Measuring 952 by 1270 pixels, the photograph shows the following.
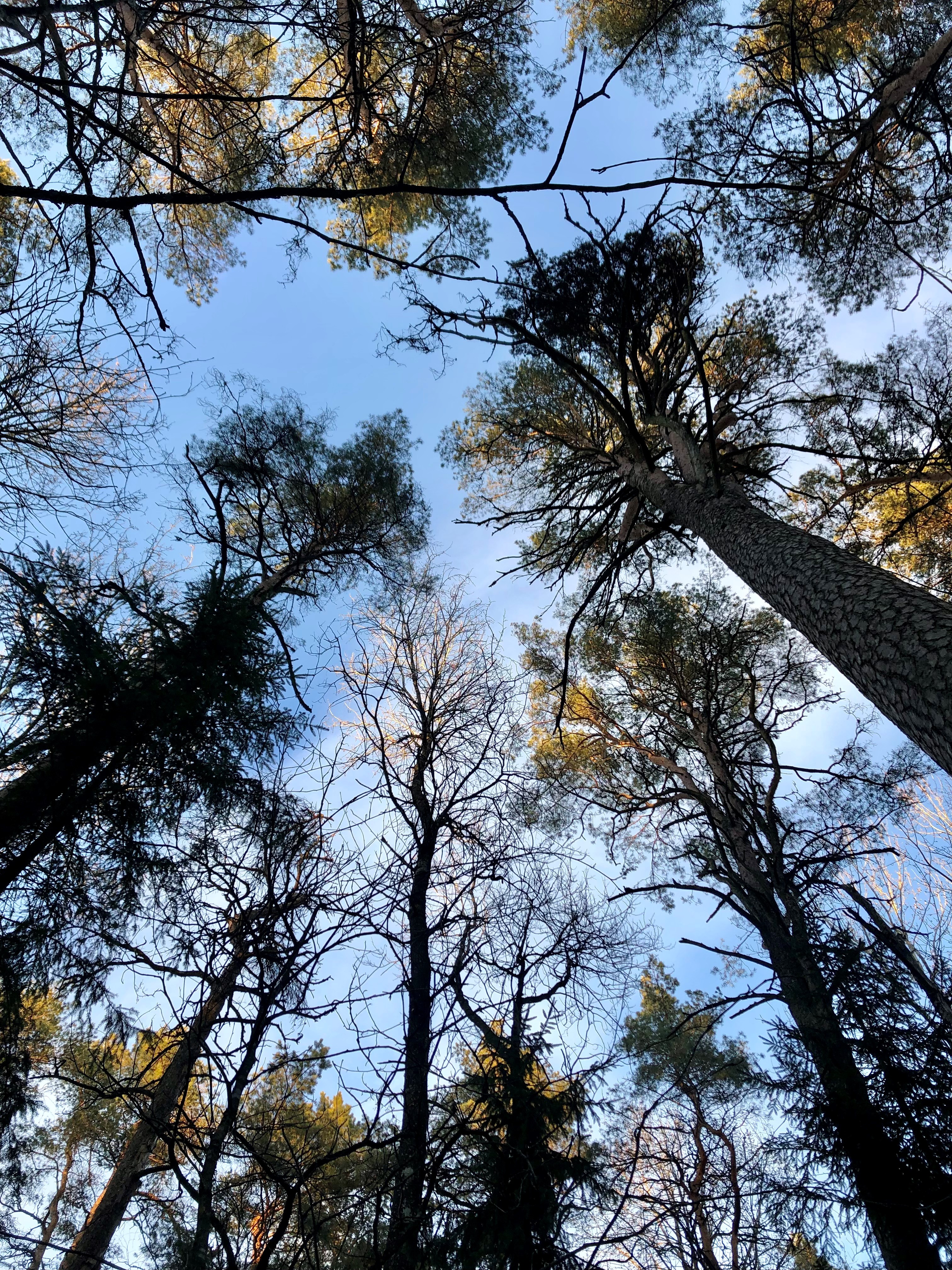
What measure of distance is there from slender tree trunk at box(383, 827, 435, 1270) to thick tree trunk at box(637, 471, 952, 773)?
7.35ft

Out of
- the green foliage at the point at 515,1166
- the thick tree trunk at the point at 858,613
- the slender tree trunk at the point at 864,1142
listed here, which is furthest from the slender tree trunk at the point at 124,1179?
the thick tree trunk at the point at 858,613

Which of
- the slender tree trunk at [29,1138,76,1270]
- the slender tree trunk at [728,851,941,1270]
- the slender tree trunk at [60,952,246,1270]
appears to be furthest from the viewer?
the slender tree trunk at [29,1138,76,1270]

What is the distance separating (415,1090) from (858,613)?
2947 mm

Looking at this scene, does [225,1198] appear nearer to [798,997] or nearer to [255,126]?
[798,997]

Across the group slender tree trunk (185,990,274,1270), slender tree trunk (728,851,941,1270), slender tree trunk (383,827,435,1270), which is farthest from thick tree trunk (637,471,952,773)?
slender tree trunk (185,990,274,1270)

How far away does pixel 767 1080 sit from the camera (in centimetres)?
330

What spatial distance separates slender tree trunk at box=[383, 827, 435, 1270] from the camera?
79.2 inches

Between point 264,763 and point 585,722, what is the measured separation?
599 centimetres

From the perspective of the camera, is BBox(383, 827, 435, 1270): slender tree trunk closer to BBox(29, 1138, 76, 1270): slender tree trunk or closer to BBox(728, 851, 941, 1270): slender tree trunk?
BBox(728, 851, 941, 1270): slender tree trunk

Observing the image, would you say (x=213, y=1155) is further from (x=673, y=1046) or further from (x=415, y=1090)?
(x=673, y=1046)

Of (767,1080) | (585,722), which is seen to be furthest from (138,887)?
(585,722)

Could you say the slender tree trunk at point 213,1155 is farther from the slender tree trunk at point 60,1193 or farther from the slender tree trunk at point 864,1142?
the slender tree trunk at point 60,1193

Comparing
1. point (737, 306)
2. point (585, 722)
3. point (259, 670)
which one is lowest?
point (259, 670)

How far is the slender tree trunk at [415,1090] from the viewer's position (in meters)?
2.01
